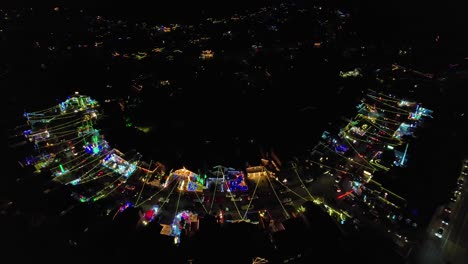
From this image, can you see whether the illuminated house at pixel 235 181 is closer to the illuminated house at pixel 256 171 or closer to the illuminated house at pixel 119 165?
the illuminated house at pixel 256 171

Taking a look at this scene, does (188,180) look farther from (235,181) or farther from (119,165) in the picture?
(119,165)

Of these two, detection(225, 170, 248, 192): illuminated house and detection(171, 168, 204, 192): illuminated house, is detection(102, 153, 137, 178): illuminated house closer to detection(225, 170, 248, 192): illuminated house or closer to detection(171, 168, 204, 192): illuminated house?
detection(171, 168, 204, 192): illuminated house

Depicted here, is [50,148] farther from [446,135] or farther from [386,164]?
[446,135]

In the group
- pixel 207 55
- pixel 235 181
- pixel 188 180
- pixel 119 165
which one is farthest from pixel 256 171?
pixel 207 55

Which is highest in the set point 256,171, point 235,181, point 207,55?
point 207,55

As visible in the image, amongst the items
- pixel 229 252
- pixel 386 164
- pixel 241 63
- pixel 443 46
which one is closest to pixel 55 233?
pixel 229 252

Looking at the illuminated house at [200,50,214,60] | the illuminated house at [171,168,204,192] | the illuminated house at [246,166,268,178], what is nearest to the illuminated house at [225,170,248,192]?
the illuminated house at [246,166,268,178]

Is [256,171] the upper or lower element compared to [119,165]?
lower

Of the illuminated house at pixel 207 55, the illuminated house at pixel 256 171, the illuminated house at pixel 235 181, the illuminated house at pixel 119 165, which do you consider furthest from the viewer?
the illuminated house at pixel 207 55

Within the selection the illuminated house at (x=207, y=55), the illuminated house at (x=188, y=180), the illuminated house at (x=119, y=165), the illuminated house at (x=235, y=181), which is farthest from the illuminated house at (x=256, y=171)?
the illuminated house at (x=207, y=55)

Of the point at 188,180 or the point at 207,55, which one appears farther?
the point at 207,55

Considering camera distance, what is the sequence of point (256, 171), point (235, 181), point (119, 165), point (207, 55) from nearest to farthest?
point (235, 181)
point (256, 171)
point (119, 165)
point (207, 55)
